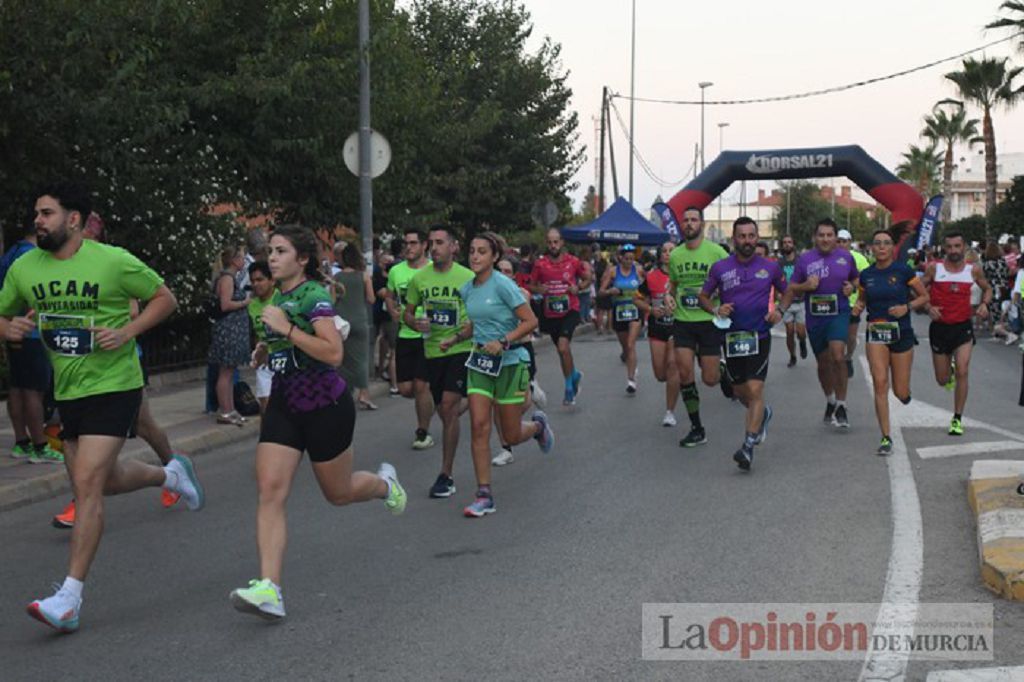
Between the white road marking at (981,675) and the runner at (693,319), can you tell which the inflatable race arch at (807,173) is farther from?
the white road marking at (981,675)

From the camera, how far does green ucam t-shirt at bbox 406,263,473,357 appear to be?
9.39m

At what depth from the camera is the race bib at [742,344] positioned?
10.2 meters

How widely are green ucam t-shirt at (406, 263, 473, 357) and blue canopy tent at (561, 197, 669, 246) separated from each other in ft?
78.2

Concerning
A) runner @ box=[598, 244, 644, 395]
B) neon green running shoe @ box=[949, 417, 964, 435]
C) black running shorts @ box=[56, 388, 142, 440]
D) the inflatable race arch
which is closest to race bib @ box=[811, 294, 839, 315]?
neon green running shoe @ box=[949, 417, 964, 435]

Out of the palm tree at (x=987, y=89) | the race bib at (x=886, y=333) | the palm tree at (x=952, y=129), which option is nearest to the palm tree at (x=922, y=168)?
the palm tree at (x=952, y=129)

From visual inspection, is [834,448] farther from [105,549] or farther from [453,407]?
[105,549]

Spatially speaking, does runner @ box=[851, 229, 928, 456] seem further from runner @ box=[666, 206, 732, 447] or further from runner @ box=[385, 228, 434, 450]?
runner @ box=[385, 228, 434, 450]

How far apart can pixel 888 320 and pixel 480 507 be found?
4372 mm

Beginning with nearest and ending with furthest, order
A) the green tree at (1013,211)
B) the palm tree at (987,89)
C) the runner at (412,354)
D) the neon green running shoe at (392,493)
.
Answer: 1. the neon green running shoe at (392,493)
2. the runner at (412,354)
3. the green tree at (1013,211)
4. the palm tree at (987,89)

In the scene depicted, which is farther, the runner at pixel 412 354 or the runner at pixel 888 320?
the runner at pixel 412 354

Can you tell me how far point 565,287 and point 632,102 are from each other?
1365 inches

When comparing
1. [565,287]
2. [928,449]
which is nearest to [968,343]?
[928,449]

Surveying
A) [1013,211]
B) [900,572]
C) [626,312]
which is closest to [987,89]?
[1013,211]

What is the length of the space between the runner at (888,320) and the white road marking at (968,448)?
0.31 meters
